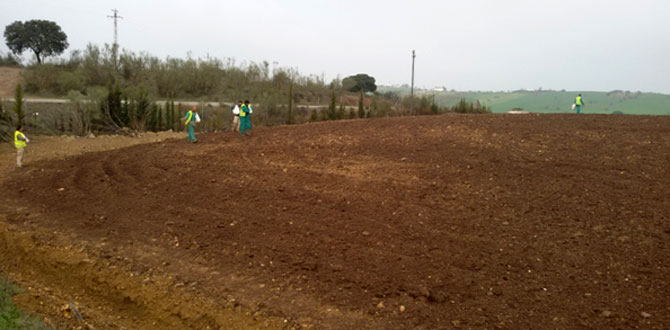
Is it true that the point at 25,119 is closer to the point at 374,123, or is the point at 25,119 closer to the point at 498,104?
the point at 374,123

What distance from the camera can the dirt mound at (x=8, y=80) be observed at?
3819 centimetres

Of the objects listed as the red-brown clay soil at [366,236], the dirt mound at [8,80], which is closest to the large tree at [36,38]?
the dirt mound at [8,80]

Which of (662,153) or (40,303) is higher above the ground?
(662,153)

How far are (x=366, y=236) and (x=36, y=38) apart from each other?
55.7 metres

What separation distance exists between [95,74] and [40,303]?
41.0m

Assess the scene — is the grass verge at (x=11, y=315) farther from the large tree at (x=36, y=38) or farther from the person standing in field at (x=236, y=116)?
the large tree at (x=36, y=38)

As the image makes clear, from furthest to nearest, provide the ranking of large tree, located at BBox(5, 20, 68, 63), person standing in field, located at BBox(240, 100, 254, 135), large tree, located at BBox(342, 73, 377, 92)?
1. large tree, located at BBox(342, 73, 377, 92)
2. large tree, located at BBox(5, 20, 68, 63)
3. person standing in field, located at BBox(240, 100, 254, 135)

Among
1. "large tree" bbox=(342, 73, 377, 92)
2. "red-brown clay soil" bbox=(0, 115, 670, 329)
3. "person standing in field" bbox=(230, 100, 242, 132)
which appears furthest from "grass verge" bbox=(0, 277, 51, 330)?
"large tree" bbox=(342, 73, 377, 92)

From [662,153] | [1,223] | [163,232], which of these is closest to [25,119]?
[1,223]

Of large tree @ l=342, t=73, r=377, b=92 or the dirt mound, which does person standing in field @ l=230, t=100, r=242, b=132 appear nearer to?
the dirt mound

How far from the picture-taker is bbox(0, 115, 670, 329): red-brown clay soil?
217 inches

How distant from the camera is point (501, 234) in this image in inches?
292

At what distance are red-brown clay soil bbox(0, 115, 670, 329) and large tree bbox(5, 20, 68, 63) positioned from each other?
146 ft

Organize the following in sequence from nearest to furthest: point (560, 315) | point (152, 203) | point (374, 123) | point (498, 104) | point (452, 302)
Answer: point (560, 315) → point (452, 302) → point (152, 203) → point (374, 123) → point (498, 104)
